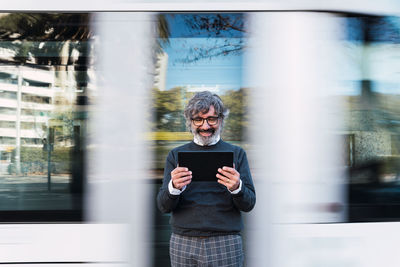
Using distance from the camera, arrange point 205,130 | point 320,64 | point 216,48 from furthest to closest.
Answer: point 216,48 → point 320,64 → point 205,130

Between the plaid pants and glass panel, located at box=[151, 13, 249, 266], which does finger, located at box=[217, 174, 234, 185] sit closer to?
the plaid pants

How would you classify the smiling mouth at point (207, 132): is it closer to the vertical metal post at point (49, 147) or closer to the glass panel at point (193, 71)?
the glass panel at point (193, 71)

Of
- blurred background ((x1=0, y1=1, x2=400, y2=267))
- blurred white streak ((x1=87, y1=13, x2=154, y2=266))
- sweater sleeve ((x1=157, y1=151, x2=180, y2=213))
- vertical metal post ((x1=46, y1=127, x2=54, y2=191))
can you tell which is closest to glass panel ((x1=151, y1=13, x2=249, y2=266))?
blurred background ((x1=0, y1=1, x2=400, y2=267))

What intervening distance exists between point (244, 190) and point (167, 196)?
0.45m

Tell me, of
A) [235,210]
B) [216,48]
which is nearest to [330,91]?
[216,48]

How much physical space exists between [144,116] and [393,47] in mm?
1726

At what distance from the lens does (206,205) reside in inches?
89.9

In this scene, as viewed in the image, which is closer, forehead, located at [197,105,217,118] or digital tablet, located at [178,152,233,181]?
digital tablet, located at [178,152,233,181]

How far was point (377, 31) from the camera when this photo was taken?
2514mm

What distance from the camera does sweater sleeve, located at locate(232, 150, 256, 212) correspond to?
2193mm

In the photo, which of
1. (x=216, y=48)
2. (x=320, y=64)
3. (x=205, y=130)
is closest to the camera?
(x=205, y=130)

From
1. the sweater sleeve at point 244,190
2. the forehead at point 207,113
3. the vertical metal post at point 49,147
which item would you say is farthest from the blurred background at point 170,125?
the forehead at point 207,113

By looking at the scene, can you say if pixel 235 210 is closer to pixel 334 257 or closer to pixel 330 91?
pixel 334 257

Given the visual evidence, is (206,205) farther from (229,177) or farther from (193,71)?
(193,71)
